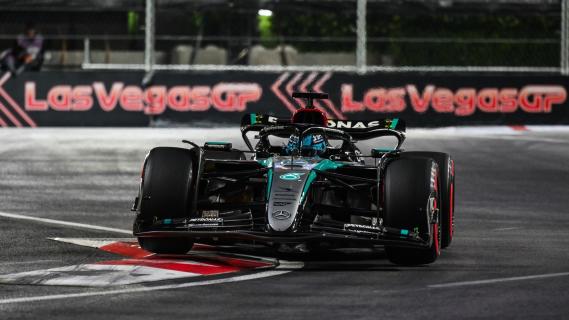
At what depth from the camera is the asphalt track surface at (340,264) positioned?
27.6ft

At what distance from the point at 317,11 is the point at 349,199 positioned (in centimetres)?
1679

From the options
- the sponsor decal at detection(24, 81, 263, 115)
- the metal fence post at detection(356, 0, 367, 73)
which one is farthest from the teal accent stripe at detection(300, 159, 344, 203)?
the metal fence post at detection(356, 0, 367, 73)

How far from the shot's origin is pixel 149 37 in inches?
1053

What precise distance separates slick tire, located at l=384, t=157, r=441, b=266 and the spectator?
18.5 metres

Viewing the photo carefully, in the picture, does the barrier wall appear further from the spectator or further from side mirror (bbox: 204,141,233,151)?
side mirror (bbox: 204,141,233,151)

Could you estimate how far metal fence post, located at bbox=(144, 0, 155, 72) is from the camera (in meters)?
26.5

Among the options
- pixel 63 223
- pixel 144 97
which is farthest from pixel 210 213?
pixel 144 97

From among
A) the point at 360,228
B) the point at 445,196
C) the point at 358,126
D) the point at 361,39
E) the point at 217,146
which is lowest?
the point at 360,228

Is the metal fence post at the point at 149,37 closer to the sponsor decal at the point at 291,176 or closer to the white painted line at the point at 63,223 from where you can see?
the white painted line at the point at 63,223

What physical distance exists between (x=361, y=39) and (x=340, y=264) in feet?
54.7

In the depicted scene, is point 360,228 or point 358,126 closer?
point 360,228

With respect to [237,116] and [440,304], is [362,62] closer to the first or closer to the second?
[237,116]

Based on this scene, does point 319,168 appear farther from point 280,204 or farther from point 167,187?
point 167,187

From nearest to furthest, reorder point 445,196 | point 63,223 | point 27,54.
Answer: point 445,196 → point 63,223 → point 27,54
